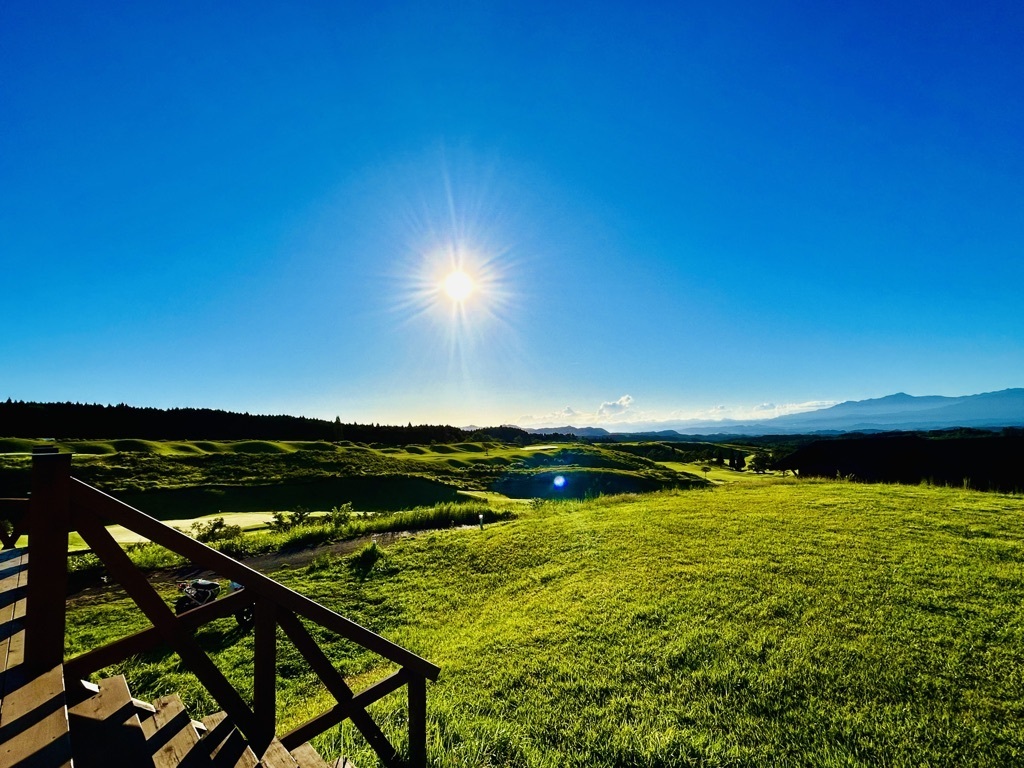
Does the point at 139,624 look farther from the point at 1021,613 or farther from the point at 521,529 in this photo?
the point at 1021,613

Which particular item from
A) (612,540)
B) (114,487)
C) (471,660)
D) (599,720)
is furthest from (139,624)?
(114,487)

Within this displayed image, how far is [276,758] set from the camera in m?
3.46

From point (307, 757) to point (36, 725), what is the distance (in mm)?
2141

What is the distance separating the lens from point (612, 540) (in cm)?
1455

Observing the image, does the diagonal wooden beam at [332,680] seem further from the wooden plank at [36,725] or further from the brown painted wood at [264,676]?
the wooden plank at [36,725]

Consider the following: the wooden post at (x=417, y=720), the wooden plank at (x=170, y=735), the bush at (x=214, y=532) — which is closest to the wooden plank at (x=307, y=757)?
the wooden post at (x=417, y=720)

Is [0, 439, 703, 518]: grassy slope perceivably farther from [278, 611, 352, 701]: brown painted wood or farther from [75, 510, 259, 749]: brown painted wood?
[75, 510, 259, 749]: brown painted wood

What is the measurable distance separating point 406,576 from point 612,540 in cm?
682

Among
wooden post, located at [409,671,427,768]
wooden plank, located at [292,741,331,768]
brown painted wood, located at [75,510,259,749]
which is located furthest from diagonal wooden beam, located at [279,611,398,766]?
brown painted wood, located at [75,510,259,749]

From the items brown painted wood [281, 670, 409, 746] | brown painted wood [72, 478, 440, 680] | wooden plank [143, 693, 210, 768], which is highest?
brown painted wood [72, 478, 440, 680]

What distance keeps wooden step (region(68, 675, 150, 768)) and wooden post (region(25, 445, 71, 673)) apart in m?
0.50

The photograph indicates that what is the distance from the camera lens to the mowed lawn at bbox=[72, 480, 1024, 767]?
4957mm

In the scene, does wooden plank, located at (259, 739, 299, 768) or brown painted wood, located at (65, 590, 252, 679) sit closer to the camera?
brown painted wood, located at (65, 590, 252, 679)

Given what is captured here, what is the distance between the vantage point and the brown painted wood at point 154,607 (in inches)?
119
